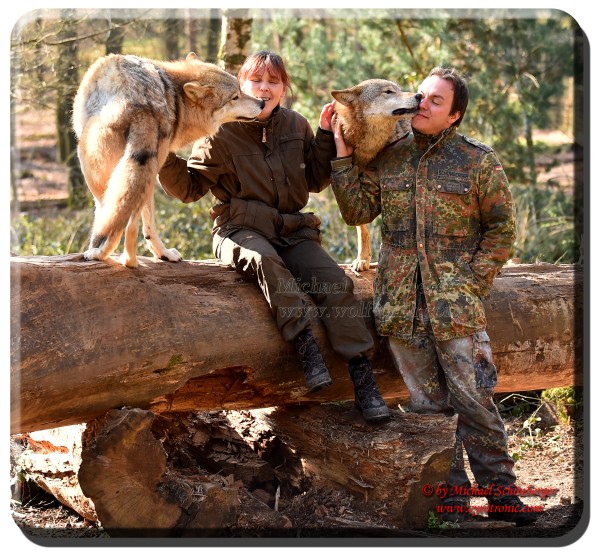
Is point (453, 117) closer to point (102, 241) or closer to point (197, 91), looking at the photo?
point (197, 91)

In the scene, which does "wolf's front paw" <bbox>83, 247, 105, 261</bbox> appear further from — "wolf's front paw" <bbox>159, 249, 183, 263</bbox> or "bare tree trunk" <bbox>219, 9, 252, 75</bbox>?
"bare tree trunk" <bbox>219, 9, 252, 75</bbox>

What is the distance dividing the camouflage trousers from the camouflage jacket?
10 cm

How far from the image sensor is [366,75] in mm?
11836

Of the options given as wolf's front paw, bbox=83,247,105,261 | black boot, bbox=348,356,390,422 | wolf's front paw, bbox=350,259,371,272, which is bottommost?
black boot, bbox=348,356,390,422

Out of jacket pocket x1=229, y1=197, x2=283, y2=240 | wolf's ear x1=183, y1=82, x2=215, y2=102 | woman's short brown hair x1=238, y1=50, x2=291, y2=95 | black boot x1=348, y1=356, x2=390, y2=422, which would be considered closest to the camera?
black boot x1=348, y1=356, x2=390, y2=422

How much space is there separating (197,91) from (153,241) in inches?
49.2

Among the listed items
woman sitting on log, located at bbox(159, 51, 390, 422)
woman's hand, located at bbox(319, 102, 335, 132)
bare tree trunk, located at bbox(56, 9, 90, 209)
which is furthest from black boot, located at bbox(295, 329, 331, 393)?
bare tree trunk, located at bbox(56, 9, 90, 209)

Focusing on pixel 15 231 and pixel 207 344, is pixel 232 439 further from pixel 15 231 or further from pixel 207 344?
pixel 15 231

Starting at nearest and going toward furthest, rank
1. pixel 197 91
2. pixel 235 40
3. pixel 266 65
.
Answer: pixel 266 65 < pixel 197 91 < pixel 235 40

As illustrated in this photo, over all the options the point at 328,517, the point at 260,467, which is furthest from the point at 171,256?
the point at 328,517

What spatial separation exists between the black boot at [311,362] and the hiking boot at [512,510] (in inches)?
54.9

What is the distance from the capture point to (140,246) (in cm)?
1067

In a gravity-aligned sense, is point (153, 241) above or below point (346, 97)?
below

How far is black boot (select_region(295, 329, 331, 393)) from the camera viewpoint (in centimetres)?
479
